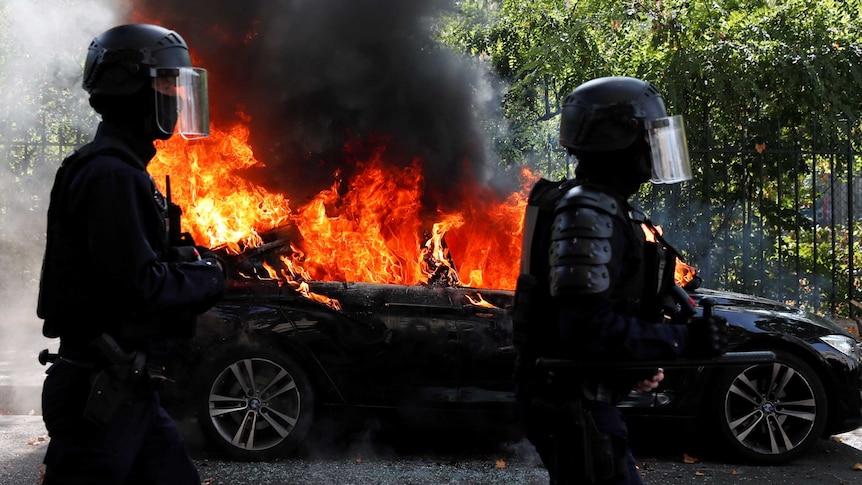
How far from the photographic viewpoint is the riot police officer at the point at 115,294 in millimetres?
2561

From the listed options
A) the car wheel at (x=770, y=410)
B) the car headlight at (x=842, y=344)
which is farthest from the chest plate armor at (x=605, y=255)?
the car headlight at (x=842, y=344)

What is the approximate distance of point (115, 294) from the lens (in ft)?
8.45

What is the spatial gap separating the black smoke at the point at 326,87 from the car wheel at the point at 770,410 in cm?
311

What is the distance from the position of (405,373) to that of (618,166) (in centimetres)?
307

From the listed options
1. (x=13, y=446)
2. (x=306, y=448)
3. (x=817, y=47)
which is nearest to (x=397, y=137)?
(x=306, y=448)

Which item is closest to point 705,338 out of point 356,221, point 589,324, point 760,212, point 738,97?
point 589,324

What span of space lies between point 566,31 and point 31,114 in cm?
693

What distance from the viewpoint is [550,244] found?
9.09 ft

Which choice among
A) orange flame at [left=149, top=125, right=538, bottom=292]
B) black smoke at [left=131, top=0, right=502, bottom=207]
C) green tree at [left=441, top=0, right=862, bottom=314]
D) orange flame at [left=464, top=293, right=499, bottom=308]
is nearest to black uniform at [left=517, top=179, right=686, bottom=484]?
orange flame at [left=464, top=293, right=499, bottom=308]

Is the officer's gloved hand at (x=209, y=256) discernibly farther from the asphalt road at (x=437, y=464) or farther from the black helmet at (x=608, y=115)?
the asphalt road at (x=437, y=464)

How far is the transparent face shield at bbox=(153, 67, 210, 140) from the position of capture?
2.86 meters

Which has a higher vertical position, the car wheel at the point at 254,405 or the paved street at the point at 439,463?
the car wheel at the point at 254,405

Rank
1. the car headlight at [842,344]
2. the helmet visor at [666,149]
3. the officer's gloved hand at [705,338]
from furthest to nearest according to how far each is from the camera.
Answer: the car headlight at [842,344]
the helmet visor at [666,149]
the officer's gloved hand at [705,338]

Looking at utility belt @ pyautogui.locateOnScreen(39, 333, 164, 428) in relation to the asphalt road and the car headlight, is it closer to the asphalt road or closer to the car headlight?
the asphalt road
